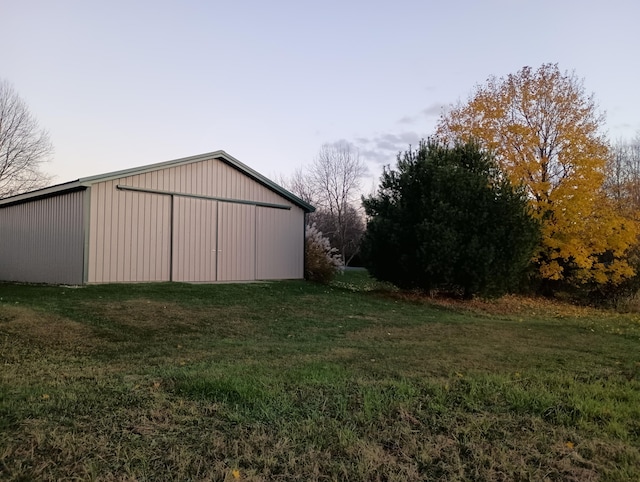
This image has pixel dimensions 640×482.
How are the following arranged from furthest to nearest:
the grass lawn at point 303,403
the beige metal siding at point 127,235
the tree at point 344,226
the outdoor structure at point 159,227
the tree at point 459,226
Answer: the tree at point 344,226 → the tree at point 459,226 → the outdoor structure at point 159,227 → the beige metal siding at point 127,235 → the grass lawn at point 303,403

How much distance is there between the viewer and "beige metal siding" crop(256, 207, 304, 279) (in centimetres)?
1852

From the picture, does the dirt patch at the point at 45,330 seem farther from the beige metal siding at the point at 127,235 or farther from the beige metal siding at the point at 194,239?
the beige metal siding at the point at 194,239

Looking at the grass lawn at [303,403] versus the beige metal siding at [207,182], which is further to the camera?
the beige metal siding at [207,182]

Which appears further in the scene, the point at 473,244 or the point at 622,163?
the point at 622,163

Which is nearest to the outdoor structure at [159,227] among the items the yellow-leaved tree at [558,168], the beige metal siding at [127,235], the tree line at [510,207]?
the beige metal siding at [127,235]

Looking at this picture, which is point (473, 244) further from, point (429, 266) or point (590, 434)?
point (590, 434)

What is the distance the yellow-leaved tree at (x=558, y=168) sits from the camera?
58.2 feet

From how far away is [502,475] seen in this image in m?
3.16

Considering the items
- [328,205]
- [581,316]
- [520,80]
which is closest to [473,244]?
[581,316]

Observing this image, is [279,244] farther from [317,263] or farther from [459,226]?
[459,226]

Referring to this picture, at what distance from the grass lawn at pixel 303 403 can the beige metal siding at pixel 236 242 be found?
8165 millimetres

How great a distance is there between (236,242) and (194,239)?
5.56ft

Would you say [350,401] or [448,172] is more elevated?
[448,172]

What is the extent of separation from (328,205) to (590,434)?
152 feet
